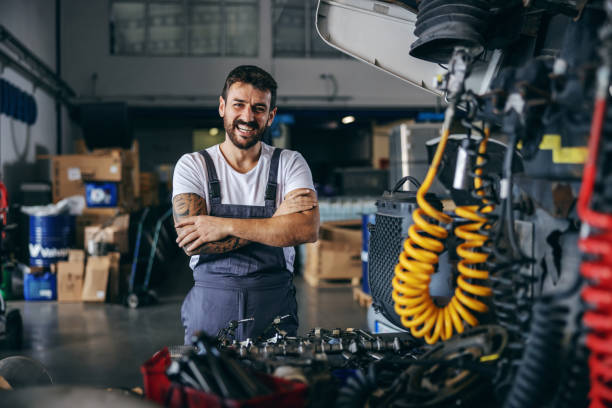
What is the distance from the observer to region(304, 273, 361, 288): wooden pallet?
19.2ft

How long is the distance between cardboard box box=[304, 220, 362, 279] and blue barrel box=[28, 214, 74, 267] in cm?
278

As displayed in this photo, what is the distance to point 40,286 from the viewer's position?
522 centimetres

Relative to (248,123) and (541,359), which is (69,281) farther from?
(541,359)

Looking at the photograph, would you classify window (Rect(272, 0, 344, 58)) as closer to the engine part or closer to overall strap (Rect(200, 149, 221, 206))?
overall strap (Rect(200, 149, 221, 206))

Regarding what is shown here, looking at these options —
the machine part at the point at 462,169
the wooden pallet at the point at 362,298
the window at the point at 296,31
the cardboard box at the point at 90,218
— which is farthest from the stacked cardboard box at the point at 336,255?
the window at the point at 296,31

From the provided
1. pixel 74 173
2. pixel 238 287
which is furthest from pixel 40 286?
pixel 238 287

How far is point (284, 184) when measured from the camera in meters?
1.84

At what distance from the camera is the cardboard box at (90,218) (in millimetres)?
5992

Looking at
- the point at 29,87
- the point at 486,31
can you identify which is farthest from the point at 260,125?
the point at 29,87

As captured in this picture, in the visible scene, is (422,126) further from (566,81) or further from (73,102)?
(73,102)

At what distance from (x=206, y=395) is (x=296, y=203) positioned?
1118 millimetres

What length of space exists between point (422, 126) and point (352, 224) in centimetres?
196

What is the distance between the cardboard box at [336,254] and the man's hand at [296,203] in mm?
3970

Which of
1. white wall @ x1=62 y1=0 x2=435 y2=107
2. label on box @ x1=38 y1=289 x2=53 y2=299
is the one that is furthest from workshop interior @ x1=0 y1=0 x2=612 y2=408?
white wall @ x1=62 y1=0 x2=435 y2=107
